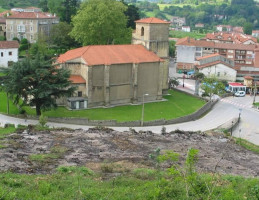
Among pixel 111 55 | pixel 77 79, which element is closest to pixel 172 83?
pixel 111 55

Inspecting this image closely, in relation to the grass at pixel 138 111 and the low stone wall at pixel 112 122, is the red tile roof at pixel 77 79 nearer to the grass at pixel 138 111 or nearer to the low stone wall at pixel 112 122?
the grass at pixel 138 111

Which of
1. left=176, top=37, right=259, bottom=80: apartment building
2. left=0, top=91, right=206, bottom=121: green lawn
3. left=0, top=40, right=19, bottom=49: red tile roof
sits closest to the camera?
left=0, top=91, right=206, bottom=121: green lawn

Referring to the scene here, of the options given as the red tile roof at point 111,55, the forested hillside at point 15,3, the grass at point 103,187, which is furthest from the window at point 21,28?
the grass at point 103,187

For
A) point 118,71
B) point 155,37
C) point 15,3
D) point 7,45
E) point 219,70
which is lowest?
point 219,70

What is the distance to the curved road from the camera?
40.1 meters

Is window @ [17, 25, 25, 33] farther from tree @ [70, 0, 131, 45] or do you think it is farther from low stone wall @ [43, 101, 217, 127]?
low stone wall @ [43, 101, 217, 127]

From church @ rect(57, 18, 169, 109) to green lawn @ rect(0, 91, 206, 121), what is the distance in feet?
5.01

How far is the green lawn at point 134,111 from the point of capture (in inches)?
1750

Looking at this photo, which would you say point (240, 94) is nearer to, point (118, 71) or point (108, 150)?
point (118, 71)

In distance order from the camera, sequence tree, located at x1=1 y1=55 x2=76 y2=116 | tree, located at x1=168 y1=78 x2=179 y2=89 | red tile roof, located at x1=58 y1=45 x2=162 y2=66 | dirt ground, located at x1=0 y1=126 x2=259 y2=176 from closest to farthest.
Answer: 1. dirt ground, located at x1=0 y1=126 x2=259 y2=176
2. tree, located at x1=1 y1=55 x2=76 y2=116
3. red tile roof, located at x1=58 y1=45 x2=162 y2=66
4. tree, located at x1=168 y1=78 x2=179 y2=89

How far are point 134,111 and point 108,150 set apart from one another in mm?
20979

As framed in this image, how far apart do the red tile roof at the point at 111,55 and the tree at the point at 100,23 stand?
1022 cm

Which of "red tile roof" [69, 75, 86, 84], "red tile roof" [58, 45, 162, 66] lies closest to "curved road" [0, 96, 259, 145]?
"red tile roof" [69, 75, 86, 84]

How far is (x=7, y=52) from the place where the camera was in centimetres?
A: 6438
